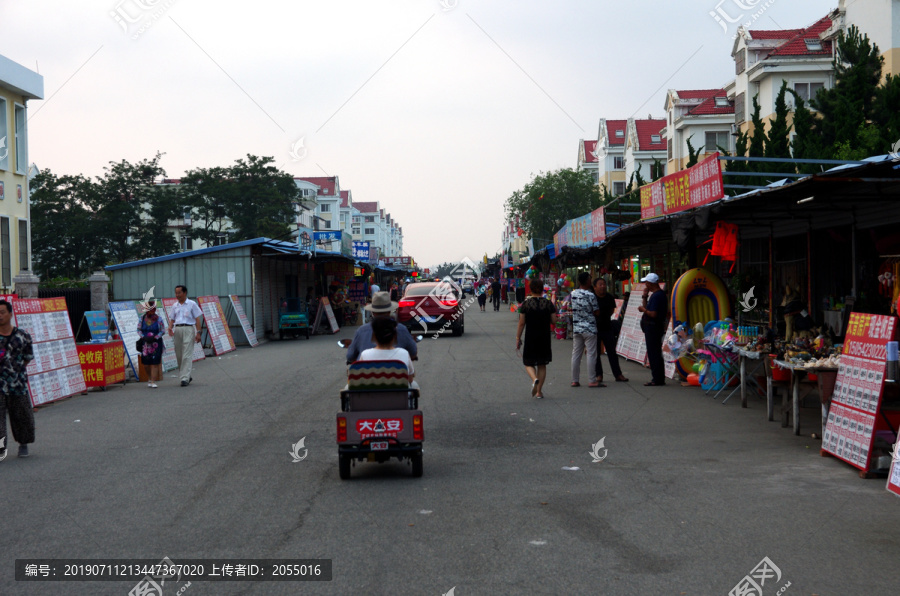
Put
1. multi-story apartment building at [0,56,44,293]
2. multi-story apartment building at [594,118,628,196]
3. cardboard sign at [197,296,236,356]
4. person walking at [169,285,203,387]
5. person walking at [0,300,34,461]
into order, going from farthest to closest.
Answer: multi-story apartment building at [594,118,628,196]
multi-story apartment building at [0,56,44,293]
cardboard sign at [197,296,236,356]
person walking at [169,285,203,387]
person walking at [0,300,34,461]

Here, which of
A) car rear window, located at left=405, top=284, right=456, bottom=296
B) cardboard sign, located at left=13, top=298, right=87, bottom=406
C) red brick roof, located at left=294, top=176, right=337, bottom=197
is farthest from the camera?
red brick roof, located at left=294, top=176, right=337, bottom=197

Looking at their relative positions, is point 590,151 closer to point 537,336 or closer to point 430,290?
point 430,290

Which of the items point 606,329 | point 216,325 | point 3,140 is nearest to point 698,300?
point 606,329

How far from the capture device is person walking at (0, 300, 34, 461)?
8.55 meters

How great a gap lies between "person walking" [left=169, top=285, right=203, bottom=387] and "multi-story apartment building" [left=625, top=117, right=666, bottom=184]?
183 feet

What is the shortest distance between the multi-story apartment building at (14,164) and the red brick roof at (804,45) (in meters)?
33.1

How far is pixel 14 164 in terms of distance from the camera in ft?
85.1

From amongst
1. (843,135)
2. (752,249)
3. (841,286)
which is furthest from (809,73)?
(841,286)

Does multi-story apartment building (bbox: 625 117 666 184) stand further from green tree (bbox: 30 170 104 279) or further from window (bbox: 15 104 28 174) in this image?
window (bbox: 15 104 28 174)

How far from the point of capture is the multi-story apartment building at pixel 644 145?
2662 inches

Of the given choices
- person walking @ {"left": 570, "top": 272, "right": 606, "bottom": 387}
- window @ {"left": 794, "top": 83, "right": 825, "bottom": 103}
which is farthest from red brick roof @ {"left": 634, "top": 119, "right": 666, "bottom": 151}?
person walking @ {"left": 570, "top": 272, "right": 606, "bottom": 387}

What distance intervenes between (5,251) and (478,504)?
24094mm

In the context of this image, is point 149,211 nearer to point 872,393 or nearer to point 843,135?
point 843,135

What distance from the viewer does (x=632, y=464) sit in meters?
7.80
